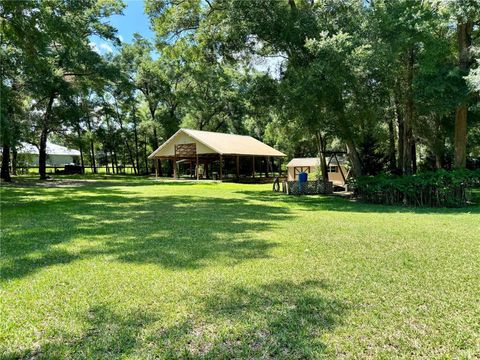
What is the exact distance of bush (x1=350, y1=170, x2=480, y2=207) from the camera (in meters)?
13.4

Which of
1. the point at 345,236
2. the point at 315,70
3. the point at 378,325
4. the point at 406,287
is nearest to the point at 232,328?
the point at 378,325

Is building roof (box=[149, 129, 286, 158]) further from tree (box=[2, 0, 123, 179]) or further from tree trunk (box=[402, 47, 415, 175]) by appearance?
tree trunk (box=[402, 47, 415, 175])

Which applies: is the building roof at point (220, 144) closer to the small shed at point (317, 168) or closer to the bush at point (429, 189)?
the small shed at point (317, 168)

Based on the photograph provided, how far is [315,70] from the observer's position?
1315 cm

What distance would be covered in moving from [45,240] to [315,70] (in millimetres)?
10339

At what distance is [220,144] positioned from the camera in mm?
31203

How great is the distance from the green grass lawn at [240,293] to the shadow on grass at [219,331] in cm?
1

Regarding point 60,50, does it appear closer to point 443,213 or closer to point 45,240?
point 45,240

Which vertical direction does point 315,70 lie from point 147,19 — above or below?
below

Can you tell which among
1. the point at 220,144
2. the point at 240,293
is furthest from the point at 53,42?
the point at 220,144

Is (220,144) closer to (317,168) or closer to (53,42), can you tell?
(317,168)

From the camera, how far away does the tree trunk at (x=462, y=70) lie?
584 inches

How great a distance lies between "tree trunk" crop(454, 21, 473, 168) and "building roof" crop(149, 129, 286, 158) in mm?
16705

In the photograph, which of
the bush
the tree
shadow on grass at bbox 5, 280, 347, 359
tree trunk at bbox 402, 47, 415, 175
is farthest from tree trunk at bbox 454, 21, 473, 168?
the tree
